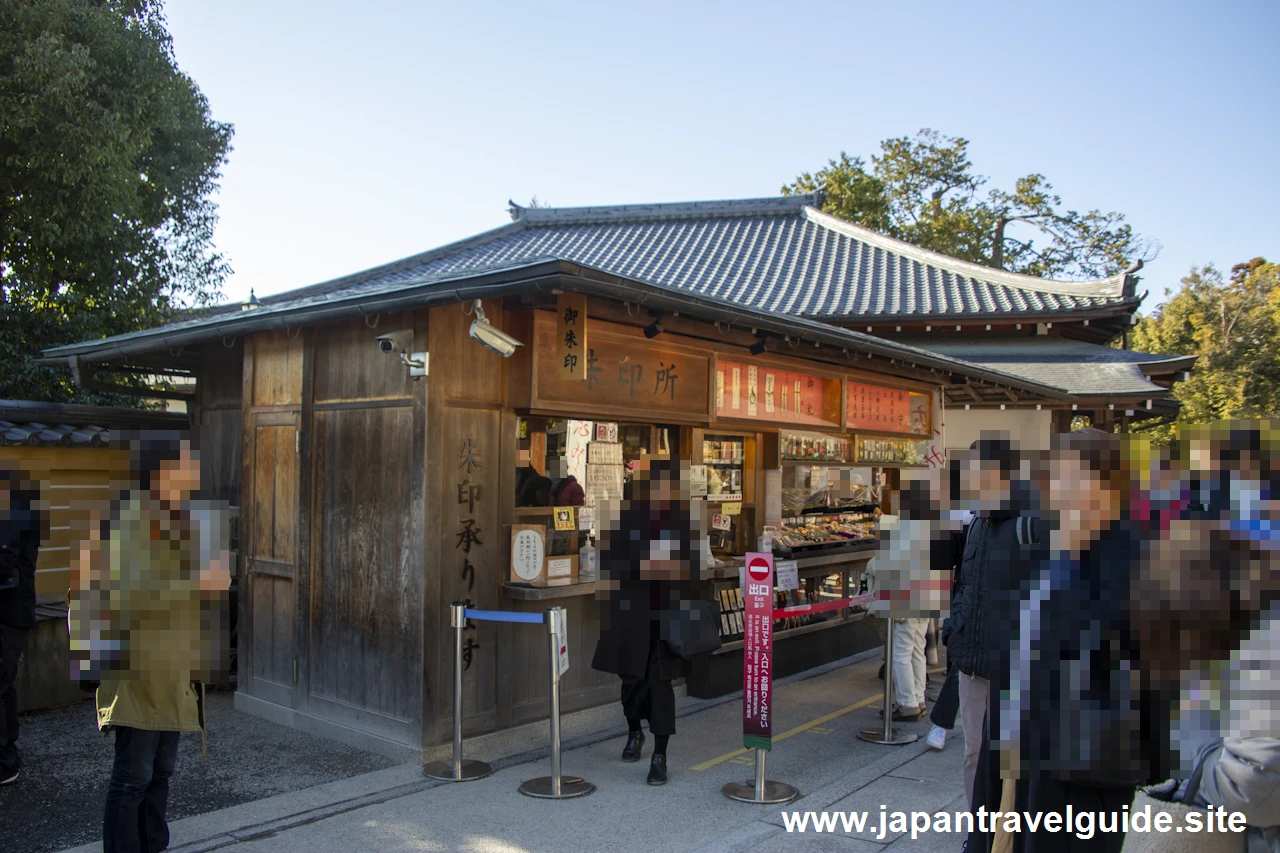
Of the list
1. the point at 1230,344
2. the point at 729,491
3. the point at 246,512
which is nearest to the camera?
the point at 246,512

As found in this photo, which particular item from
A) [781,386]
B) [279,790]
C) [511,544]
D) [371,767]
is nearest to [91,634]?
[279,790]

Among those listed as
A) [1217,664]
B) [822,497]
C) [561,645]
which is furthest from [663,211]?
[1217,664]

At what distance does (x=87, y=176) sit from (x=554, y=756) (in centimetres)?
962

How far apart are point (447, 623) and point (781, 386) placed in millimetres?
4592

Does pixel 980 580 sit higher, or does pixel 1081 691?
pixel 980 580

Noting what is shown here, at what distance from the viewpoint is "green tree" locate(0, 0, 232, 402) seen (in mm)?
10266

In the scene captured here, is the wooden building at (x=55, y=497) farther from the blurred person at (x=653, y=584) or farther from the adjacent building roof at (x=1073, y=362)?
the adjacent building roof at (x=1073, y=362)

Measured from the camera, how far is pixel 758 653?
574 centimetres

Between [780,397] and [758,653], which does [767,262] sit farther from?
[758,653]

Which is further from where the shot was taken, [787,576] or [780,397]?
[780,397]

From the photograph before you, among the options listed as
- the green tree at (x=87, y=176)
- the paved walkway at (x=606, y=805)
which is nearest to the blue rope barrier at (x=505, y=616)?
the paved walkway at (x=606, y=805)

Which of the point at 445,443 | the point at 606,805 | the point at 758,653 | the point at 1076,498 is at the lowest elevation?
the point at 606,805

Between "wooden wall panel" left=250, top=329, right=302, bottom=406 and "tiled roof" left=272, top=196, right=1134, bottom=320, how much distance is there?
6.52 meters

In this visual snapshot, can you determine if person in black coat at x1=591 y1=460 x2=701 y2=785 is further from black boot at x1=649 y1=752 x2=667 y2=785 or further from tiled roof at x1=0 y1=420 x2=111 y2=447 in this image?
tiled roof at x1=0 y1=420 x2=111 y2=447
